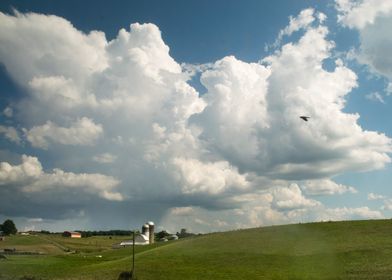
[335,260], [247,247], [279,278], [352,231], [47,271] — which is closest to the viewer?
[279,278]

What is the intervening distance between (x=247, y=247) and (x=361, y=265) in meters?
25.1

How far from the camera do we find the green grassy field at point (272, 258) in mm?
65938

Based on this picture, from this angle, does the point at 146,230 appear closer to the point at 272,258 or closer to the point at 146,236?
the point at 146,236

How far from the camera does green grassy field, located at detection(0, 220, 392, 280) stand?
2596 inches

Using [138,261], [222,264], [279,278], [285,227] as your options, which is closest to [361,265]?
[279,278]

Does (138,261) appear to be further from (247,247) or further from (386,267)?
(386,267)

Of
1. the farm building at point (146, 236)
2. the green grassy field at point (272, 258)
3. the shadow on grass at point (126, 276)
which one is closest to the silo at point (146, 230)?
the farm building at point (146, 236)

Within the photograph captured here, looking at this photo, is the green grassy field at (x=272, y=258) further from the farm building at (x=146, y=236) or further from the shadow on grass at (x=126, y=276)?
the farm building at (x=146, y=236)

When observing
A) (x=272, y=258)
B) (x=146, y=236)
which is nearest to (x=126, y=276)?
(x=272, y=258)

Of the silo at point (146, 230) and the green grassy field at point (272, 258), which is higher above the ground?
the silo at point (146, 230)

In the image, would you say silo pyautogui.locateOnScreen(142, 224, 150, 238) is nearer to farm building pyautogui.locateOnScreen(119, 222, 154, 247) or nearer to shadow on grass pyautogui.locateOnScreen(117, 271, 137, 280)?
farm building pyautogui.locateOnScreen(119, 222, 154, 247)

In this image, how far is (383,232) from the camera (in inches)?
3644

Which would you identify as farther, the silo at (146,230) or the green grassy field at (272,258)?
the silo at (146,230)

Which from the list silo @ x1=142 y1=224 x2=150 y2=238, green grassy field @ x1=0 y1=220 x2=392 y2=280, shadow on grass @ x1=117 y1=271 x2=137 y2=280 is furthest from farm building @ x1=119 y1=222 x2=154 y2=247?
shadow on grass @ x1=117 y1=271 x2=137 y2=280
